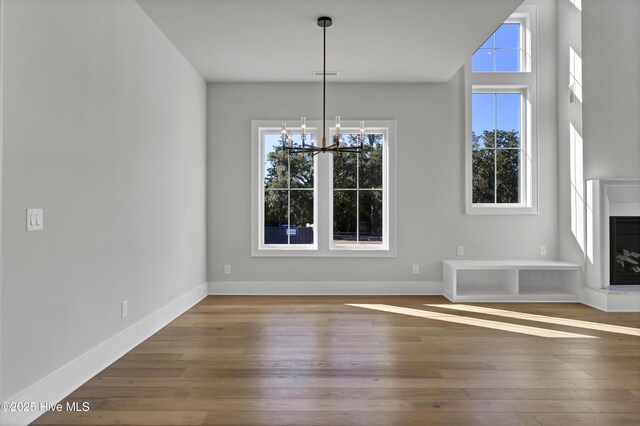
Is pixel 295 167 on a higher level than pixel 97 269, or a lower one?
higher

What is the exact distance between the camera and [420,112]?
Answer: 600cm

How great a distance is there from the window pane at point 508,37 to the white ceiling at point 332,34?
112 cm

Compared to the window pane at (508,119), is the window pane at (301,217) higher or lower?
lower

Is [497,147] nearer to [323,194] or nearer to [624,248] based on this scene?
[624,248]

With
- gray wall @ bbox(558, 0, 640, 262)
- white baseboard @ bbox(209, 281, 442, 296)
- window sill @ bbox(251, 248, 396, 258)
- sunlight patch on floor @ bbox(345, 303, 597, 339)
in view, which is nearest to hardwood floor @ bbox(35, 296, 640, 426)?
sunlight patch on floor @ bbox(345, 303, 597, 339)

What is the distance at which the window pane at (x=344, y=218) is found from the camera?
609 cm

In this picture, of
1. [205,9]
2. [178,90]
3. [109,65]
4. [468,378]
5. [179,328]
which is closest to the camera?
[468,378]

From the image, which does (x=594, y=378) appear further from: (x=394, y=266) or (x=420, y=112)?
(x=420, y=112)

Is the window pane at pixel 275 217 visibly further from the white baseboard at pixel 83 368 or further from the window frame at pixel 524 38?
the window frame at pixel 524 38

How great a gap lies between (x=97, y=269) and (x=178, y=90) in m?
2.45

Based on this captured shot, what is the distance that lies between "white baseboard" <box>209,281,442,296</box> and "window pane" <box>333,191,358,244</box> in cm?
62

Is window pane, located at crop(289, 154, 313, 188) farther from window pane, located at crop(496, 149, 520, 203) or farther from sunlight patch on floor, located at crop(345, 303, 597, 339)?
window pane, located at crop(496, 149, 520, 203)

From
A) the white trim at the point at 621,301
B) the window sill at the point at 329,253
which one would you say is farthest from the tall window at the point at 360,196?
the white trim at the point at 621,301

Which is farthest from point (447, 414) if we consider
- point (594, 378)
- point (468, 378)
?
point (594, 378)
